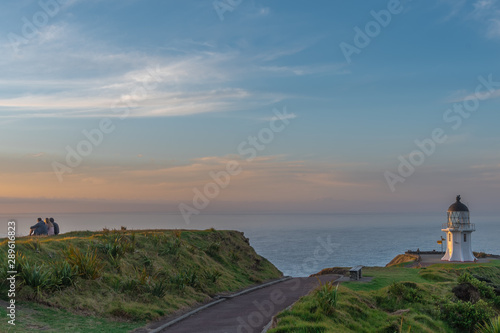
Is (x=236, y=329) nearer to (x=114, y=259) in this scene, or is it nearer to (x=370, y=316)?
(x=370, y=316)

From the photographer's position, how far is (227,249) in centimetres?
2947

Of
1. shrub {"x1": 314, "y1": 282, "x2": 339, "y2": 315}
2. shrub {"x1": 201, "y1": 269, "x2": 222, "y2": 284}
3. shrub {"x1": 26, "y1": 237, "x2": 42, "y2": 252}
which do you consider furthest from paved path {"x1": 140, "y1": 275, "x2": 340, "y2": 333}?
shrub {"x1": 26, "y1": 237, "x2": 42, "y2": 252}

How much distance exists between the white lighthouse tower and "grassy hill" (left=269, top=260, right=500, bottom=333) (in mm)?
28292

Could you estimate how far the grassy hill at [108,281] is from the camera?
13.7m

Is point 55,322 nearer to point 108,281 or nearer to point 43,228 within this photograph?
point 108,281

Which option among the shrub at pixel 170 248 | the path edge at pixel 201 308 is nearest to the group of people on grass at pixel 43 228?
the shrub at pixel 170 248

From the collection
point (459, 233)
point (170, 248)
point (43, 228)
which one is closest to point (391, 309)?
point (170, 248)

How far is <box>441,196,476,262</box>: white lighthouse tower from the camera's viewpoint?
5200cm

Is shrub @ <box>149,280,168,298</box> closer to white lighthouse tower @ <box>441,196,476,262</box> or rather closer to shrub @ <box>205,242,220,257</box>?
shrub @ <box>205,242,220,257</box>

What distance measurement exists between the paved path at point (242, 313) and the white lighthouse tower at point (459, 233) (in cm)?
3580

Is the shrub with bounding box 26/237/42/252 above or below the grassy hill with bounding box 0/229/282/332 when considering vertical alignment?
above

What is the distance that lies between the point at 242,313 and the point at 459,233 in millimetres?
43339

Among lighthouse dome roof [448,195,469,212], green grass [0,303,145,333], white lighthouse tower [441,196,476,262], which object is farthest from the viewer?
lighthouse dome roof [448,195,469,212]

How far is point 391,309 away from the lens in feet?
61.7
